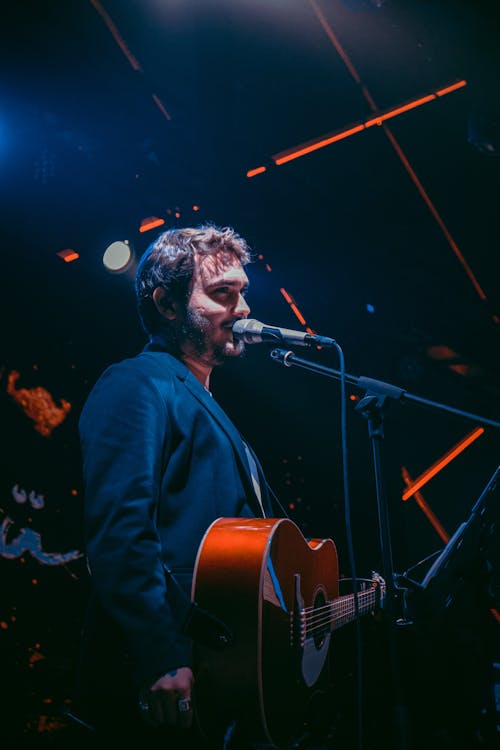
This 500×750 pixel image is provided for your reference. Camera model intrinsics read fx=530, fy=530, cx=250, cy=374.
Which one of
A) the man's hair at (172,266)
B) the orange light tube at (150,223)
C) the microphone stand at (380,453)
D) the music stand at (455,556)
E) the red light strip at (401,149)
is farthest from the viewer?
the red light strip at (401,149)

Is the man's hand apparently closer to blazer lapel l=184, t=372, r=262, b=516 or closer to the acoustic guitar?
the acoustic guitar

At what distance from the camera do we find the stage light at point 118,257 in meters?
3.35

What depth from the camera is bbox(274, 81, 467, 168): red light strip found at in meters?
3.87

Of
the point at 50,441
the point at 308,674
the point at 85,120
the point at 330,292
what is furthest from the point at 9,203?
the point at 308,674

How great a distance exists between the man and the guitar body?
0.08m

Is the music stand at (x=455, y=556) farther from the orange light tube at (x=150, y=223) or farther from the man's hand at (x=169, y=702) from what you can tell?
the orange light tube at (x=150, y=223)

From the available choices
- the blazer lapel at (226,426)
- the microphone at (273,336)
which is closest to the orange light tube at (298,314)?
the microphone at (273,336)

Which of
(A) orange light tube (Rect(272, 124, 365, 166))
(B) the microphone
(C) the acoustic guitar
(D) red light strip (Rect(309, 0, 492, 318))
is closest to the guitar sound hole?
(C) the acoustic guitar

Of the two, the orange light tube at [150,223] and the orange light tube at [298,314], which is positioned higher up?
the orange light tube at [150,223]

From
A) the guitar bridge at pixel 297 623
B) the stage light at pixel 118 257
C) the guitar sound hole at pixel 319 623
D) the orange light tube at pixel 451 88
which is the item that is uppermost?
the stage light at pixel 118 257

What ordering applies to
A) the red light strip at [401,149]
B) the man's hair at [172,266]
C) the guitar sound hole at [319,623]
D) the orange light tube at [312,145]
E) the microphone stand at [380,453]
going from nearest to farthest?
1. the microphone stand at [380,453]
2. the guitar sound hole at [319,623]
3. the man's hair at [172,266]
4. the red light strip at [401,149]
5. the orange light tube at [312,145]

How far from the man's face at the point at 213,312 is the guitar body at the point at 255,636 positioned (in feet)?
3.00

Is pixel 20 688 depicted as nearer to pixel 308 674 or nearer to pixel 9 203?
pixel 308 674

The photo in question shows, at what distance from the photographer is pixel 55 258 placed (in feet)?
10.7
